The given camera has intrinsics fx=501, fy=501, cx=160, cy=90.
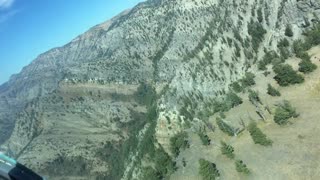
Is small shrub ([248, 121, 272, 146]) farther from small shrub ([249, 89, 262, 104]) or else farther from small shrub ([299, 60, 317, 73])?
small shrub ([299, 60, 317, 73])

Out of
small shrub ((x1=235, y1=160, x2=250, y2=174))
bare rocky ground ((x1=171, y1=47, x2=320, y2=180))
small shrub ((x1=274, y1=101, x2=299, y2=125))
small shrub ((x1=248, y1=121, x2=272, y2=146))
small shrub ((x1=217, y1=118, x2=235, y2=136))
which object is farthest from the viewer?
small shrub ((x1=217, y1=118, x2=235, y2=136))

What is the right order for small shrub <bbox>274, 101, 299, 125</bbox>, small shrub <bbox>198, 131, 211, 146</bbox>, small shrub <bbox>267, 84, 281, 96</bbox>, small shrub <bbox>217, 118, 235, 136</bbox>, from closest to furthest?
small shrub <bbox>274, 101, 299, 125</bbox>
small shrub <bbox>217, 118, 235, 136</bbox>
small shrub <bbox>267, 84, 281, 96</bbox>
small shrub <bbox>198, 131, 211, 146</bbox>

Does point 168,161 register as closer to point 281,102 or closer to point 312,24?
point 281,102

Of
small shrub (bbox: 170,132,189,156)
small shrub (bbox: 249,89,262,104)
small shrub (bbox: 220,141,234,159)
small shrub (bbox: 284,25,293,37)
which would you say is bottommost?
small shrub (bbox: 170,132,189,156)

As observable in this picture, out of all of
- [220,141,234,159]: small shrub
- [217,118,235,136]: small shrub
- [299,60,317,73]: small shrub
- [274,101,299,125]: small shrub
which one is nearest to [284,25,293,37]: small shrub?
[299,60,317,73]: small shrub

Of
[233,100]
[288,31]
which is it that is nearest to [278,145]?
[233,100]

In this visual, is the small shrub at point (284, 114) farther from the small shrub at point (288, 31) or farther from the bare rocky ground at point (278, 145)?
the small shrub at point (288, 31)

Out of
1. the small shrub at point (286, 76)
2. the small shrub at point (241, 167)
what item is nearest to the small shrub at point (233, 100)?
the small shrub at point (286, 76)

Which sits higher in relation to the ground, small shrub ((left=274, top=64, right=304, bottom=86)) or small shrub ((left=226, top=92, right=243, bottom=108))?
small shrub ((left=274, top=64, right=304, bottom=86))
